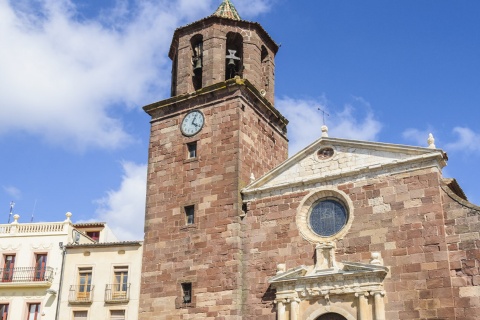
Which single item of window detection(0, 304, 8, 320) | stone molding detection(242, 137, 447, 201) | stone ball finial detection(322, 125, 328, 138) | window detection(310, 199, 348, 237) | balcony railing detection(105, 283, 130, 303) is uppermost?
stone ball finial detection(322, 125, 328, 138)

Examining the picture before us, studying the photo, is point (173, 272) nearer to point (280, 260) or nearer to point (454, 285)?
point (280, 260)

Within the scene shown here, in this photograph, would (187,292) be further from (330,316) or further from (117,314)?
(117,314)

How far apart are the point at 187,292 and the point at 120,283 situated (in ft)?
17.5

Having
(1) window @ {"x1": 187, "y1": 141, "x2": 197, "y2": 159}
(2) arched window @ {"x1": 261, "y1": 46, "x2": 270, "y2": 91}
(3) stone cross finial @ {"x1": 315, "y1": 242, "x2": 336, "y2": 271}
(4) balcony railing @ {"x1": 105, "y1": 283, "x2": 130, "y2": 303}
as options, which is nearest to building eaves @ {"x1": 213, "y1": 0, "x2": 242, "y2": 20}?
(2) arched window @ {"x1": 261, "y1": 46, "x2": 270, "y2": 91}

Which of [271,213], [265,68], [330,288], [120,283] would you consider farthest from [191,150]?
[330,288]

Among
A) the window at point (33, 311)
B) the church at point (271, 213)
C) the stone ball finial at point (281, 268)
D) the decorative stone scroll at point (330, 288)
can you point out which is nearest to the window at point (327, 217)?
the church at point (271, 213)

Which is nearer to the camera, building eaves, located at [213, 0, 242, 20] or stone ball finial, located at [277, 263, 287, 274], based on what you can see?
stone ball finial, located at [277, 263, 287, 274]

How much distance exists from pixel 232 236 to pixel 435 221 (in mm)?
6483

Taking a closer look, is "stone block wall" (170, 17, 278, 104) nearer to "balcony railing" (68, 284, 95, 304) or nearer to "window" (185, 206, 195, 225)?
"window" (185, 206, 195, 225)

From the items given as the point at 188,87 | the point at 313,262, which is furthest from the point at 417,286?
the point at 188,87

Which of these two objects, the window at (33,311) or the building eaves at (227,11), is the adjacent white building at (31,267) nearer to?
the window at (33,311)

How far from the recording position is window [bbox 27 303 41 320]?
82.9 feet

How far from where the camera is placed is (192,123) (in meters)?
22.3

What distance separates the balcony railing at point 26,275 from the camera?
25359 millimetres
